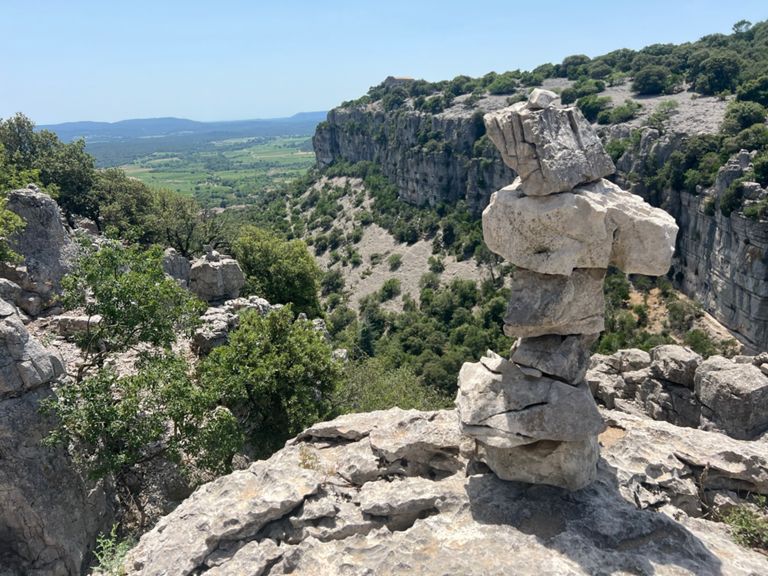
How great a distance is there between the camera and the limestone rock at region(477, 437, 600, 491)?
37.1 feet

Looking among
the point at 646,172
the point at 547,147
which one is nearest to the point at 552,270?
the point at 547,147

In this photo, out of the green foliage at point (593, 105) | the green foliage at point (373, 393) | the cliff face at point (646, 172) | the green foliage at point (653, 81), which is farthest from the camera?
the green foliage at point (653, 81)

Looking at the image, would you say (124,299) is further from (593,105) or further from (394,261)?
(593,105)

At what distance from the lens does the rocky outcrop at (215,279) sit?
96.6ft

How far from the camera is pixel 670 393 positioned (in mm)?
20250

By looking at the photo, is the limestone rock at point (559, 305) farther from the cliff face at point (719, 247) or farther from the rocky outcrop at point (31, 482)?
the cliff face at point (719, 247)

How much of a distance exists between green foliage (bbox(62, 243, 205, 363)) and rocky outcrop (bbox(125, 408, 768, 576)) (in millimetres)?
6163

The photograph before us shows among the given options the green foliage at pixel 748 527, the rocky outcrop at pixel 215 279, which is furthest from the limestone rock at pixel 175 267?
the green foliage at pixel 748 527

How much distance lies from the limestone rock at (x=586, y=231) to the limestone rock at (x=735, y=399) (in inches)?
380

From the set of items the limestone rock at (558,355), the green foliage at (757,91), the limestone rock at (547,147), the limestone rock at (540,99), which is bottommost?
the limestone rock at (558,355)

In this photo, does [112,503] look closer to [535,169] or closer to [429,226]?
[535,169]

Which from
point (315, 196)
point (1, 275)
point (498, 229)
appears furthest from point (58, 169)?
point (315, 196)

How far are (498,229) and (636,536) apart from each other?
6749 mm

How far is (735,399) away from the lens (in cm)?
1762
